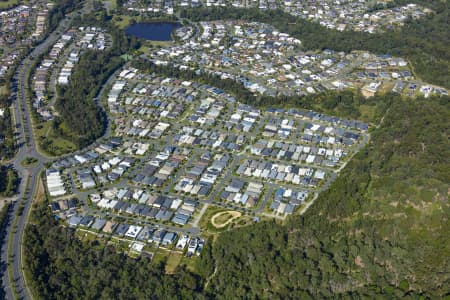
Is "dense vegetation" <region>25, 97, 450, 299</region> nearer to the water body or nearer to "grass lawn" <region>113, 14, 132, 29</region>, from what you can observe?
the water body

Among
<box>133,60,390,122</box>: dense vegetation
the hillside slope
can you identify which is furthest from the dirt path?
<box>133,60,390,122</box>: dense vegetation

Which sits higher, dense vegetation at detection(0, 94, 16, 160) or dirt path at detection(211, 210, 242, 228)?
dirt path at detection(211, 210, 242, 228)

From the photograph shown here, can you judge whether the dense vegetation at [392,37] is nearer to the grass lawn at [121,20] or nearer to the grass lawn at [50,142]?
the grass lawn at [121,20]

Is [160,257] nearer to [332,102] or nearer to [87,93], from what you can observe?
[332,102]

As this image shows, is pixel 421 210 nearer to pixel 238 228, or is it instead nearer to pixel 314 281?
pixel 314 281

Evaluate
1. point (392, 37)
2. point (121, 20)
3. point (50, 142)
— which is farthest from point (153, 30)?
point (392, 37)

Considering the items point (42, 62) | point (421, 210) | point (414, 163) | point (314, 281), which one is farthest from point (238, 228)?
point (42, 62)
